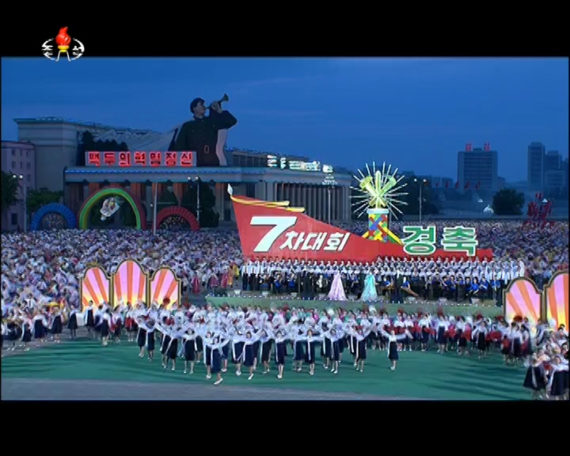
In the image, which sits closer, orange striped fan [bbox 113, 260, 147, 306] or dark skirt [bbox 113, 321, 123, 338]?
dark skirt [bbox 113, 321, 123, 338]

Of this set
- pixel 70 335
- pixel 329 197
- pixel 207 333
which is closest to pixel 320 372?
pixel 207 333

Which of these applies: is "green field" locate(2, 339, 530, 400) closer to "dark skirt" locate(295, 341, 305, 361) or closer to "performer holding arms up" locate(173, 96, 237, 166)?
"dark skirt" locate(295, 341, 305, 361)

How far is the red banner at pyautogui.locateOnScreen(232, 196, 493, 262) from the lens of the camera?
23.2 metres

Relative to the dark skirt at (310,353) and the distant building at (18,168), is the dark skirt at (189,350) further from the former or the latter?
the distant building at (18,168)

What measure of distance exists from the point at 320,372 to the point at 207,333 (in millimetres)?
2292

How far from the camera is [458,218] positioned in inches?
1887

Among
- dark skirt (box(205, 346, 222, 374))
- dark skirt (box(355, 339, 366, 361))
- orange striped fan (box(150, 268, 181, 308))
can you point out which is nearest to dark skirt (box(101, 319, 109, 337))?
orange striped fan (box(150, 268, 181, 308))

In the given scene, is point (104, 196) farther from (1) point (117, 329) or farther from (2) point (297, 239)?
(1) point (117, 329)

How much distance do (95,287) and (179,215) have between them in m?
15.4

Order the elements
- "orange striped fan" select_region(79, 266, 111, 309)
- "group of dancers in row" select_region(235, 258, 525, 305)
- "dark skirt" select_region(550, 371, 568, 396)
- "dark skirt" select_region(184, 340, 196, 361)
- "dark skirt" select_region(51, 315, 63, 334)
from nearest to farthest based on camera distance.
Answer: "dark skirt" select_region(550, 371, 568, 396), "dark skirt" select_region(184, 340, 196, 361), "dark skirt" select_region(51, 315, 63, 334), "orange striped fan" select_region(79, 266, 111, 309), "group of dancers in row" select_region(235, 258, 525, 305)

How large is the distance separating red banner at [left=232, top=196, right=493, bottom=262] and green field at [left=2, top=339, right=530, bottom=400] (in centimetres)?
513

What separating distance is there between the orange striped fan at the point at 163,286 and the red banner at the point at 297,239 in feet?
13.1

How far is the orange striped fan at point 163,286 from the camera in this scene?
2000cm
